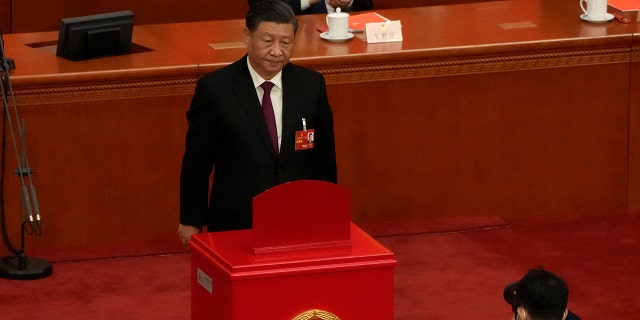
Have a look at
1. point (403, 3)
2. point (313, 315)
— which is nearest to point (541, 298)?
point (313, 315)

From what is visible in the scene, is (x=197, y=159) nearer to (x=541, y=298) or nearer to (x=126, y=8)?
(x=541, y=298)

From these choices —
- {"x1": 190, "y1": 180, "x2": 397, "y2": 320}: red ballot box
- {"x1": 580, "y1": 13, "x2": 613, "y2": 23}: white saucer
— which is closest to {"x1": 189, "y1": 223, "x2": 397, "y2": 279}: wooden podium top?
{"x1": 190, "y1": 180, "x2": 397, "y2": 320}: red ballot box

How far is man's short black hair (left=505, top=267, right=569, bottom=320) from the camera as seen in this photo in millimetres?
2762

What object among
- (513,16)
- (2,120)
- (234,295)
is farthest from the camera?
(513,16)

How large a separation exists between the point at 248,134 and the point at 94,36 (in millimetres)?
1592

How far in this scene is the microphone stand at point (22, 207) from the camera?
468 cm

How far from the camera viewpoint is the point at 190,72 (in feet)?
16.4

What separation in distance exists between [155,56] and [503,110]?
52.0 inches

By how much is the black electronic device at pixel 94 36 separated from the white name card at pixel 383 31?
898 millimetres

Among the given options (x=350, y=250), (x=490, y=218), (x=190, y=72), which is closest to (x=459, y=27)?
(x=490, y=218)

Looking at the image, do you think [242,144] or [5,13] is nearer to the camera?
[242,144]

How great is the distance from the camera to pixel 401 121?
5234 mm

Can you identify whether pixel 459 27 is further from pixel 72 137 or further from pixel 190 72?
pixel 72 137

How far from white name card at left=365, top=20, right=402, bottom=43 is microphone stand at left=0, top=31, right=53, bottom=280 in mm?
1336
